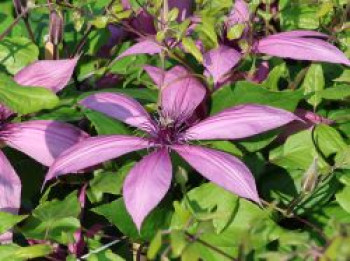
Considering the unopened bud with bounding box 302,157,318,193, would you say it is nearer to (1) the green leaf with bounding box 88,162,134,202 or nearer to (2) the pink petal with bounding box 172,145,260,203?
(2) the pink petal with bounding box 172,145,260,203

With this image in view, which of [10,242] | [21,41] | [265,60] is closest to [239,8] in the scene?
[265,60]

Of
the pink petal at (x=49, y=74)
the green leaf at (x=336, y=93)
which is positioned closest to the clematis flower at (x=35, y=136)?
the pink petal at (x=49, y=74)

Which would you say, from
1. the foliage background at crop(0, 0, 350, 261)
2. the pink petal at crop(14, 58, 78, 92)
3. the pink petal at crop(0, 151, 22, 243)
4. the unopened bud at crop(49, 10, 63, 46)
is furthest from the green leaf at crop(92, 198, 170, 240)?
the unopened bud at crop(49, 10, 63, 46)

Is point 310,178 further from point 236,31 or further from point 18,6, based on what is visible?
point 18,6

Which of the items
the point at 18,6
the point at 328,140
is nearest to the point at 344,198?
the point at 328,140

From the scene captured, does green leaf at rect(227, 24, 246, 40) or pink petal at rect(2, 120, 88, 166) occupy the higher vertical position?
green leaf at rect(227, 24, 246, 40)

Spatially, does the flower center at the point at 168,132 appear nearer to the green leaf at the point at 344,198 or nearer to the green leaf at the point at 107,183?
the green leaf at the point at 107,183

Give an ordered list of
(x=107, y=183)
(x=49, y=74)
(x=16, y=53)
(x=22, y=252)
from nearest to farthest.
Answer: (x=22, y=252) < (x=107, y=183) < (x=49, y=74) < (x=16, y=53)

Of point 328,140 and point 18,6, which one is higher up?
point 18,6
